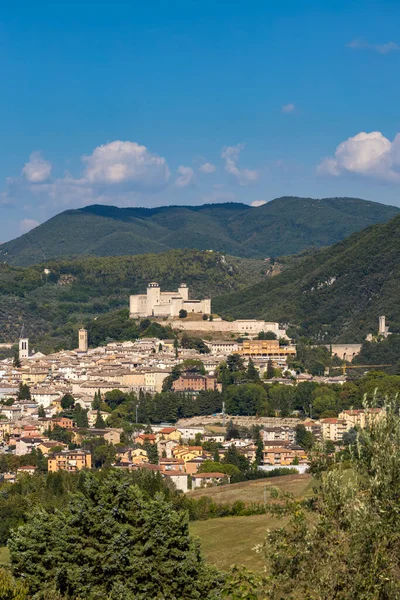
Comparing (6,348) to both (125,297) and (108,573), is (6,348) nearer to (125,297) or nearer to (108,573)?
(125,297)

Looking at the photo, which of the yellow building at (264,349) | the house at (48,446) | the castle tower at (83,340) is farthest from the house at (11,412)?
the castle tower at (83,340)

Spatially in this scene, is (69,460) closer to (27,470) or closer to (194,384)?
(27,470)

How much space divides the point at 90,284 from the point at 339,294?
3898 centimetres

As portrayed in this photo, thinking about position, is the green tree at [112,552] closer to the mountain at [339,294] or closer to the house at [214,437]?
the house at [214,437]

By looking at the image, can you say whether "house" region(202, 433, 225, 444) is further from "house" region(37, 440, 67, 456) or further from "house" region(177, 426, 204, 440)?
"house" region(37, 440, 67, 456)

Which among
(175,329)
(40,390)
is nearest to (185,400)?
(40,390)

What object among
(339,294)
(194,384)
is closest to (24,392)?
(194,384)

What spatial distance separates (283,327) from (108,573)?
74223 mm

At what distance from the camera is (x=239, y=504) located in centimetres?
3294

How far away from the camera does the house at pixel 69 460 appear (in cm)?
4694

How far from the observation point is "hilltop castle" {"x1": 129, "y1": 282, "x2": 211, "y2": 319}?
86.6m

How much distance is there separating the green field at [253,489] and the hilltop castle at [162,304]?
→ 1822 inches

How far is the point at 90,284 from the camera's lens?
130 metres

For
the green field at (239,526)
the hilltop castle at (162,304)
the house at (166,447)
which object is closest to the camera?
the green field at (239,526)
